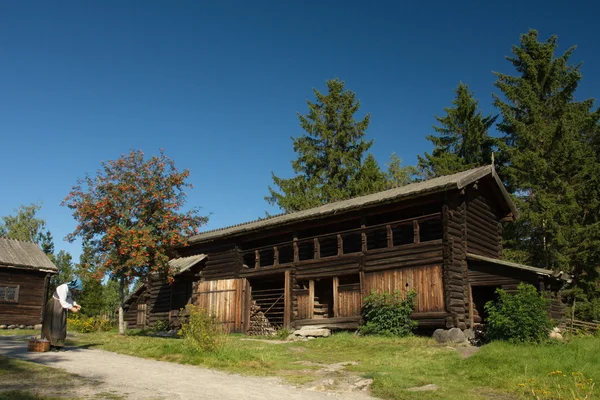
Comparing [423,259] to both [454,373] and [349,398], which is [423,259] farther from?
[349,398]

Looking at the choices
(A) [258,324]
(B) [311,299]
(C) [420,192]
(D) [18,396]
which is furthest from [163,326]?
(D) [18,396]

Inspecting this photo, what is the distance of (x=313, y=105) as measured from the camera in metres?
47.0

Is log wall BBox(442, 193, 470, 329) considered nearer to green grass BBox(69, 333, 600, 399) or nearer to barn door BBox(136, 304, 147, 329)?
green grass BBox(69, 333, 600, 399)

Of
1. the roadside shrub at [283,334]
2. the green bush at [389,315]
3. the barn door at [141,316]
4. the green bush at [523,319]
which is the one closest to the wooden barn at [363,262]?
the green bush at [389,315]

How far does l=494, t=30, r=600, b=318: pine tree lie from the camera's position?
1158 inches

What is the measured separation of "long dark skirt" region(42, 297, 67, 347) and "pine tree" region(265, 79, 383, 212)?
100ft

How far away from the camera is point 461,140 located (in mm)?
39438

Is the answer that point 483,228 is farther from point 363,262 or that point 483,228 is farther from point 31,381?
point 31,381

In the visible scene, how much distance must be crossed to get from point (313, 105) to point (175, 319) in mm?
24027

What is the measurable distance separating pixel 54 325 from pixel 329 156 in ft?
110

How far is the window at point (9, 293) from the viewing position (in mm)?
29547

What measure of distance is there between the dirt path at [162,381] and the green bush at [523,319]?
26.5ft

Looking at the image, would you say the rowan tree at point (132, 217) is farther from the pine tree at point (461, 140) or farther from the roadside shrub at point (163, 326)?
the pine tree at point (461, 140)

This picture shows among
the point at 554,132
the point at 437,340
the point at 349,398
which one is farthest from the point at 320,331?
the point at 554,132
